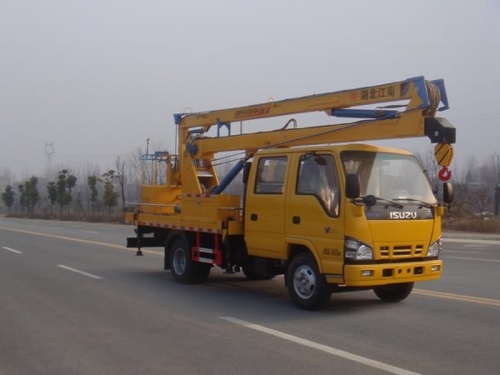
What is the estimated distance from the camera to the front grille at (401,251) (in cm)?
966

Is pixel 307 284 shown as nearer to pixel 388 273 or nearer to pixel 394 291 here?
pixel 388 273

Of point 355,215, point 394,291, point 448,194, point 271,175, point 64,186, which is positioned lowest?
point 394,291

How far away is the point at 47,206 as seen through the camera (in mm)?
92375

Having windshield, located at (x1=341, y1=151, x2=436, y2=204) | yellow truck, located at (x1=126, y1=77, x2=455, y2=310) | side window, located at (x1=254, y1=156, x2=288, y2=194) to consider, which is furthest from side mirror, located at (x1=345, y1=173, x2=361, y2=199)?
side window, located at (x1=254, y1=156, x2=288, y2=194)

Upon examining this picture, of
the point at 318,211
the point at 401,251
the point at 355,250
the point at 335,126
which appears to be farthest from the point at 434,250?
the point at 335,126

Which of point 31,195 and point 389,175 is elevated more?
point 31,195

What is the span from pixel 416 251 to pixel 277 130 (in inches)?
147

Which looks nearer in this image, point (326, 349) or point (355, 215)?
point (326, 349)

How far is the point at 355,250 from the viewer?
9445mm

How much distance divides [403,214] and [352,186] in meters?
0.99

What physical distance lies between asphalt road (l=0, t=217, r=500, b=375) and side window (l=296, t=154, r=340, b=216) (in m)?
1.63

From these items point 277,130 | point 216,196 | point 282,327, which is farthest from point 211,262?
point 282,327

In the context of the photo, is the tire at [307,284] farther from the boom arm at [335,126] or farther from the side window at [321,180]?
→ the boom arm at [335,126]

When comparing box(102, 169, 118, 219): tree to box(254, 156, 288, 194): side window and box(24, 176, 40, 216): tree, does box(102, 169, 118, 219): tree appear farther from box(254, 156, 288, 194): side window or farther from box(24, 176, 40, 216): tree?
box(254, 156, 288, 194): side window
